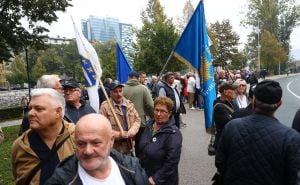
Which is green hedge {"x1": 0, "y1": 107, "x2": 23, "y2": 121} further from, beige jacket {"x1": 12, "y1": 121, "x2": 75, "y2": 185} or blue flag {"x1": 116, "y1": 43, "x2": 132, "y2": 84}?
beige jacket {"x1": 12, "y1": 121, "x2": 75, "y2": 185}

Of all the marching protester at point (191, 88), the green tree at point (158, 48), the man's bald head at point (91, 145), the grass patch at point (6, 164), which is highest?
the green tree at point (158, 48)

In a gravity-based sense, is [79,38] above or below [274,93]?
above

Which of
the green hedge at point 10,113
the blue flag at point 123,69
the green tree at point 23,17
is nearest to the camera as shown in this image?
the blue flag at point 123,69

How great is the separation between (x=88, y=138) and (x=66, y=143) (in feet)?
Result: 2.67

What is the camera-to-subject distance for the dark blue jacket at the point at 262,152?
114 inches

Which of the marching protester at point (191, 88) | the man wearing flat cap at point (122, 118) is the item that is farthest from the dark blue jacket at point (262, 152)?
the marching protester at point (191, 88)

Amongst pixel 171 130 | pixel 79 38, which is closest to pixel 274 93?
pixel 171 130

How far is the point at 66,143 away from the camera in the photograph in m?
3.10

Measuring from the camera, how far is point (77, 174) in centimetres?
235

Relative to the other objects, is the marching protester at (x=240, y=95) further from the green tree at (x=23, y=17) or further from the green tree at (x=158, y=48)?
the green tree at (x=158, y=48)

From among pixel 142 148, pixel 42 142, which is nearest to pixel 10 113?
pixel 142 148

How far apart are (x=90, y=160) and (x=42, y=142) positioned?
86 centimetres

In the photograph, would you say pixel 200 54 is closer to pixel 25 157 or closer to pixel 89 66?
pixel 89 66

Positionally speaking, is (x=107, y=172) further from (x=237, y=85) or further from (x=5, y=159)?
(x=5, y=159)
